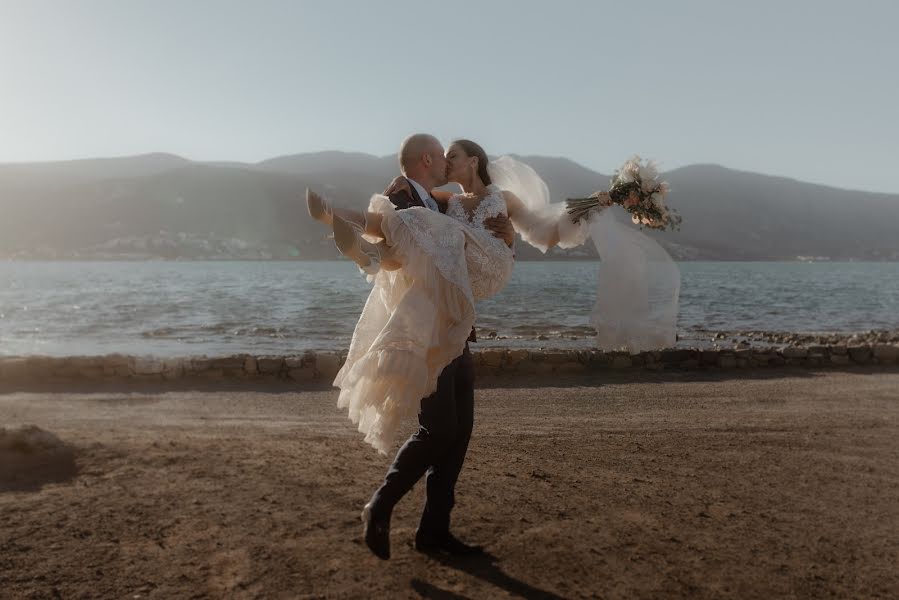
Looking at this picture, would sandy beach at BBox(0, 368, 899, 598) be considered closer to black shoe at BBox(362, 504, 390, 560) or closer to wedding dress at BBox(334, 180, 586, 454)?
black shoe at BBox(362, 504, 390, 560)

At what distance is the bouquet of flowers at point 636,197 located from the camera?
439cm

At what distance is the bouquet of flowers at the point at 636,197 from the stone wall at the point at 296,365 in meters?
7.19

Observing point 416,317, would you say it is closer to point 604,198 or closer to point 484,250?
point 484,250

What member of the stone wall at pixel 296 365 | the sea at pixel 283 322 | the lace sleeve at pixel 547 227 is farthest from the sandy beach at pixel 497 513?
the sea at pixel 283 322

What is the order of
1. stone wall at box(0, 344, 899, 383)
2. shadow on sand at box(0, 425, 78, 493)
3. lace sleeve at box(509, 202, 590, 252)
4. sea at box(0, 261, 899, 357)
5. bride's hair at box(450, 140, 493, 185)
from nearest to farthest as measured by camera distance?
bride's hair at box(450, 140, 493, 185) → lace sleeve at box(509, 202, 590, 252) → shadow on sand at box(0, 425, 78, 493) → stone wall at box(0, 344, 899, 383) → sea at box(0, 261, 899, 357)

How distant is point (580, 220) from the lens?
14.3ft

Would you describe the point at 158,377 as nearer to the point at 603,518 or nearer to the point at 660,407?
the point at 660,407

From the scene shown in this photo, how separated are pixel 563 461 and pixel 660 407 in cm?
357

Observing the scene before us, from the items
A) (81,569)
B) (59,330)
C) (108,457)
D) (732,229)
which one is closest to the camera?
(81,569)

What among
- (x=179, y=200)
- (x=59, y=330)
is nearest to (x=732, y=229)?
(x=179, y=200)

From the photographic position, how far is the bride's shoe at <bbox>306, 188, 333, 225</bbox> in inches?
131

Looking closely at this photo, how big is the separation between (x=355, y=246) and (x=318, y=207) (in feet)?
0.77

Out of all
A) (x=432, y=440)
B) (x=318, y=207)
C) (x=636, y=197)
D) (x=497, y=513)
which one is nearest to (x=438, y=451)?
(x=432, y=440)

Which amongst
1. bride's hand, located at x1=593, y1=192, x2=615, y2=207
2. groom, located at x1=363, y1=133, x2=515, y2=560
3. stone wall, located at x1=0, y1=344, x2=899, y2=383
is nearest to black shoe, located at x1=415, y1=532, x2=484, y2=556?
groom, located at x1=363, y1=133, x2=515, y2=560
